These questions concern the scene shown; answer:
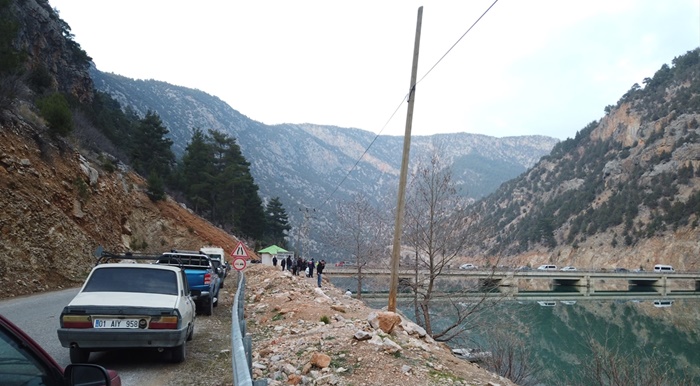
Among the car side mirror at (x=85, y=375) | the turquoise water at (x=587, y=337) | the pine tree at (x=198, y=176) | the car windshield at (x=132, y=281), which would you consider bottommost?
the turquoise water at (x=587, y=337)

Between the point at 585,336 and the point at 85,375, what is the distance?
36.3 metres

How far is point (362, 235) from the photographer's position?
45438 mm

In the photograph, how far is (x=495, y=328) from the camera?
2022 centimetres

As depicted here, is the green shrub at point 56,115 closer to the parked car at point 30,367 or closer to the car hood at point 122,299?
the car hood at point 122,299

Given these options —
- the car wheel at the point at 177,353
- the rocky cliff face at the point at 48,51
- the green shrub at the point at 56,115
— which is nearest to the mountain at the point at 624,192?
the rocky cliff face at the point at 48,51

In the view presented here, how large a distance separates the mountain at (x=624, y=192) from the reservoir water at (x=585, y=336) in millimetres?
20963

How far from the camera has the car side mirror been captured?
7.83 feet

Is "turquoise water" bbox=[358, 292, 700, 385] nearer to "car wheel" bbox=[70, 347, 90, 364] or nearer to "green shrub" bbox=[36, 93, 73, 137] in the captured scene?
"car wheel" bbox=[70, 347, 90, 364]

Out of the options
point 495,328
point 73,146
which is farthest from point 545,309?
point 73,146

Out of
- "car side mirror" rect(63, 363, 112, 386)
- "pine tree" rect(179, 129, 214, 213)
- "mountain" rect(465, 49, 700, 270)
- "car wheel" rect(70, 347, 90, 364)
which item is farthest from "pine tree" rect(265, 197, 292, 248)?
"car side mirror" rect(63, 363, 112, 386)

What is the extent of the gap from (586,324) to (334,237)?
2535 centimetres

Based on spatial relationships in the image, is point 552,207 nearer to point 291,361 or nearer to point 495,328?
point 495,328

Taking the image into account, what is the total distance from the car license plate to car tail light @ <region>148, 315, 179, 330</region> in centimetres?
22

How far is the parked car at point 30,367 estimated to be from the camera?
2215 millimetres
